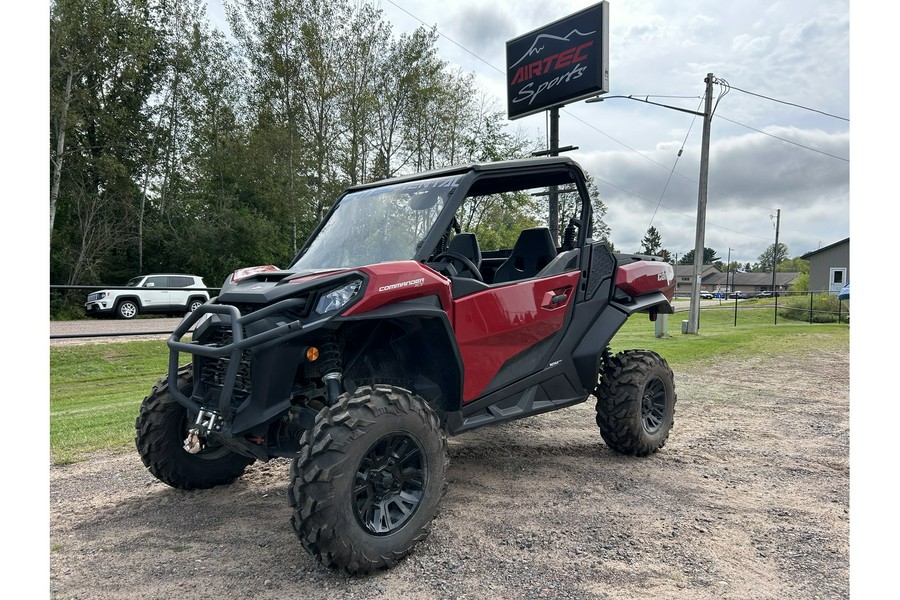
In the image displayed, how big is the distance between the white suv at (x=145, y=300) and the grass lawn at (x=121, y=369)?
9.00 meters

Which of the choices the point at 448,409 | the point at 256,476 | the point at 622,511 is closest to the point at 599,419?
the point at 622,511

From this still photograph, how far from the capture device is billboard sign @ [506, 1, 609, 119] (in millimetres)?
15172

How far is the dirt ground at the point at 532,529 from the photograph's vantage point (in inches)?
121

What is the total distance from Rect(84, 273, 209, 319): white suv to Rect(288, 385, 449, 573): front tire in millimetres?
19013

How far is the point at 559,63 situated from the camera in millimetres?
16172

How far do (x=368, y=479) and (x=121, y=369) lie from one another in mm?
10081

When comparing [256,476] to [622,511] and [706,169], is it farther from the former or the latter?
[706,169]

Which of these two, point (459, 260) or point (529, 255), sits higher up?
point (529, 255)

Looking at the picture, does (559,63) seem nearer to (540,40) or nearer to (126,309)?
(540,40)

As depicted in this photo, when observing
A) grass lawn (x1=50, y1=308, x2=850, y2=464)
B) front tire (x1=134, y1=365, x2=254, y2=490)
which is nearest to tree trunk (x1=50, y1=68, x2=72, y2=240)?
grass lawn (x1=50, y1=308, x2=850, y2=464)

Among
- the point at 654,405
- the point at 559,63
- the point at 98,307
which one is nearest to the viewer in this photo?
the point at 654,405

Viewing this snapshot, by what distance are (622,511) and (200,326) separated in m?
2.85

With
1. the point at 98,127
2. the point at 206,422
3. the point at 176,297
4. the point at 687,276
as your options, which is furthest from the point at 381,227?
the point at 687,276

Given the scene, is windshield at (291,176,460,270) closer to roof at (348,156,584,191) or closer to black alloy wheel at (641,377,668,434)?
roof at (348,156,584,191)
